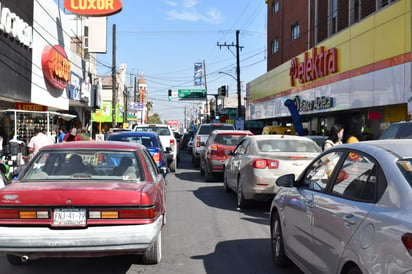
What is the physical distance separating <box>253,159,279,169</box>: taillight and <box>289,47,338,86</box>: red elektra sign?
44.7 feet

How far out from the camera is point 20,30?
53.4 feet

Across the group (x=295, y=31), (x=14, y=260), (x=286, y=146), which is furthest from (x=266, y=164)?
(x=295, y=31)

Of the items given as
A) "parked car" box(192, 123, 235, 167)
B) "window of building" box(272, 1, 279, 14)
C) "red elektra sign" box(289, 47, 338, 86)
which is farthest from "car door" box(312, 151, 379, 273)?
"window of building" box(272, 1, 279, 14)

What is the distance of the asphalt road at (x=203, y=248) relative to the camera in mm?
5445

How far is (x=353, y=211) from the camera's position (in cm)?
344

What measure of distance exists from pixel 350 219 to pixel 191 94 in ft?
243

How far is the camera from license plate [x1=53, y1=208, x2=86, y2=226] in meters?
4.52

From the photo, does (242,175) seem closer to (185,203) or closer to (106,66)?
(185,203)

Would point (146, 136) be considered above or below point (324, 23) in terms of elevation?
below

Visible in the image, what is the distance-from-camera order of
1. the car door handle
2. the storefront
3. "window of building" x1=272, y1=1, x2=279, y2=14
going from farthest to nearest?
1. "window of building" x1=272, y1=1, x2=279, y2=14
2. the storefront
3. the car door handle

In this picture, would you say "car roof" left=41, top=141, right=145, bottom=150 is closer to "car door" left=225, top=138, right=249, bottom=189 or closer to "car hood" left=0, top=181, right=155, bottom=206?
"car hood" left=0, top=181, right=155, bottom=206

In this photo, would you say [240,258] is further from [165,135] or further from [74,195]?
[165,135]

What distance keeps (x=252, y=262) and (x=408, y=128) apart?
183 inches

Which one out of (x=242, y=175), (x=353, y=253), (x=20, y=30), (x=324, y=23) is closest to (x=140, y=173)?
(x=353, y=253)
